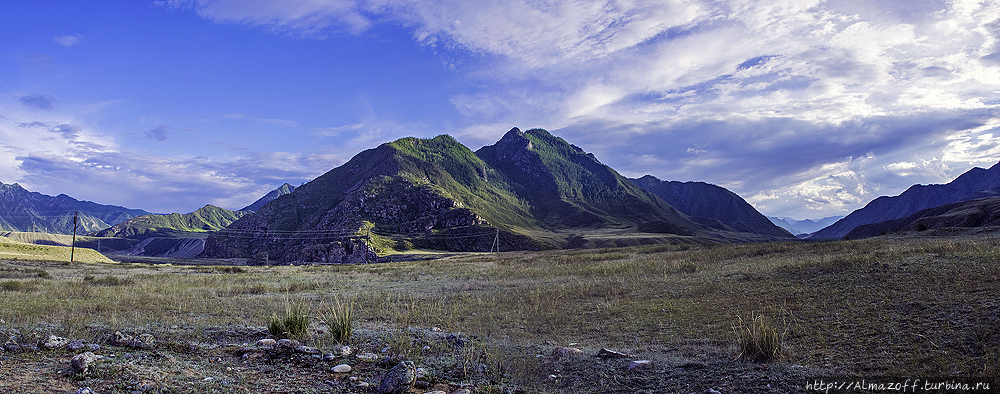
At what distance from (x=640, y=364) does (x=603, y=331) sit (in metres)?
3.10

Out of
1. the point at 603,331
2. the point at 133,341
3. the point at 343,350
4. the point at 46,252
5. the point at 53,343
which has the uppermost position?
the point at 53,343

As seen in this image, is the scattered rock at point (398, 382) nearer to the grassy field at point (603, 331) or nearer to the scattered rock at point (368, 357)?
the grassy field at point (603, 331)

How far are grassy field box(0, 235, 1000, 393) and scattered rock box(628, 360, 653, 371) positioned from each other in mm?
119

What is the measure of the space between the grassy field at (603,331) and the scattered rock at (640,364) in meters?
0.12

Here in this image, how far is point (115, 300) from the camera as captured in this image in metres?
14.3

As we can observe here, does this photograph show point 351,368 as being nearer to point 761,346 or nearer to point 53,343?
point 53,343

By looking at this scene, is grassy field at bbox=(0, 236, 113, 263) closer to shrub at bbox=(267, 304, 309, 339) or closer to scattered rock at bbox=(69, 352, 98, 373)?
shrub at bbox=(267, 304, 309, 339)

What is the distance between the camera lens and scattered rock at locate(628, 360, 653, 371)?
23.0ft

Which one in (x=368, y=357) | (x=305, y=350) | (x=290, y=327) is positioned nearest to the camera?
(x=368, y=357)

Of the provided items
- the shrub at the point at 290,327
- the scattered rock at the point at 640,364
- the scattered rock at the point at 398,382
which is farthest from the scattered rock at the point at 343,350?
the scattered rock at the point at 640,364

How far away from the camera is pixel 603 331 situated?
10188 mm

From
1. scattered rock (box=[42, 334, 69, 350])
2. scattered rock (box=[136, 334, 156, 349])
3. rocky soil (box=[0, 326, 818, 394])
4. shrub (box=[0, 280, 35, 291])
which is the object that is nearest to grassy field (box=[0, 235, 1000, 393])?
rocky soil (box=[0, 326, 818, 394])

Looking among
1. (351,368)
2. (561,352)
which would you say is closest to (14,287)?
(351,368)

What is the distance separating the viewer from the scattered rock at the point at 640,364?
702 centimetres
